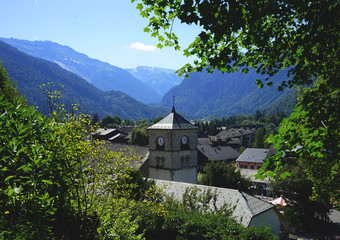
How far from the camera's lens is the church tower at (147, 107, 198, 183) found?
27.3 metres

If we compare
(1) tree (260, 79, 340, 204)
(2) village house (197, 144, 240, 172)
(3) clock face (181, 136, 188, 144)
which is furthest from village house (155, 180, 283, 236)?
(2) village house (197, 144, 240, 172)

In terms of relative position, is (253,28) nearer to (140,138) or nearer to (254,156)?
(140,138)

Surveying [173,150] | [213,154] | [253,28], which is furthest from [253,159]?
[253,28]

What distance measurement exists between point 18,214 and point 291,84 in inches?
271

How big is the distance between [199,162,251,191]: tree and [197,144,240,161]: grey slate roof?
31.7 meters

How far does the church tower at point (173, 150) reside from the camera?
27281 mm

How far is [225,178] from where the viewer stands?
26000mm

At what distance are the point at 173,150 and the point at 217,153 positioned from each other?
38014 millimetres

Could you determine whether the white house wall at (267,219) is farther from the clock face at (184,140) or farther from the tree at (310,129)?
the clock face at (184,140)

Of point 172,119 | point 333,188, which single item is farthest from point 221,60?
point 172,119

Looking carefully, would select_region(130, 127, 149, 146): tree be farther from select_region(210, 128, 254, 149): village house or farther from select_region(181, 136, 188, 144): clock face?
select_region(210, 128, 254, 149): village house

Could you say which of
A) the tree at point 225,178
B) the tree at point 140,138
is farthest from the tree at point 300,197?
the tree at point 140,138

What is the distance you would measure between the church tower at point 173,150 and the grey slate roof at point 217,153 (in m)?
30.2

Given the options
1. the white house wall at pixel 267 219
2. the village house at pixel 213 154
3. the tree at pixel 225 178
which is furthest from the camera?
the village house at pixel 213 154
